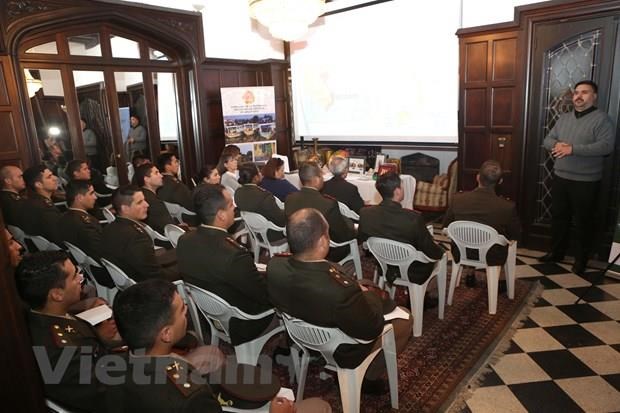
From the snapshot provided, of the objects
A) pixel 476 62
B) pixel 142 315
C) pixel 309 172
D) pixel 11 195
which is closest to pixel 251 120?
pixel 309 172

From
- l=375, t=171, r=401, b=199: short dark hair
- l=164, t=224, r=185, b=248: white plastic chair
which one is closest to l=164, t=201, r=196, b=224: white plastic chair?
l=164, t=224, r=185, b=248: white plastic chair

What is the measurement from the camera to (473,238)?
3188 millimetres

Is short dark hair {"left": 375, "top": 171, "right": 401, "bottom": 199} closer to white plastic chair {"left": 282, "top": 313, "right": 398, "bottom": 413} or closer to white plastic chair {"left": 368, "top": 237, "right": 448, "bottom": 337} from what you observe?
white plastic chair {"left": 368, "top": 237, "right": 448, "bottom": 337}

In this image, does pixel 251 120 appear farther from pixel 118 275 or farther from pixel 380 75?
pixel 118 275

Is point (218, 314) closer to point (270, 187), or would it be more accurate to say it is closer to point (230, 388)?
point (230, 388)

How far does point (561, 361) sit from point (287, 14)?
4.26m

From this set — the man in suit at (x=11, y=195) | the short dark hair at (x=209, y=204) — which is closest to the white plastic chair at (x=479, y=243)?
the short dark hair at (x=209, y=204)

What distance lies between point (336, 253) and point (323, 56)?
4.13 meters

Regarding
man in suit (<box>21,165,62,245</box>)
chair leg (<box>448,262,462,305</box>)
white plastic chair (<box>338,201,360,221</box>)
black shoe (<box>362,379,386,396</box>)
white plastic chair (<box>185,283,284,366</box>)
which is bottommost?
black shoe (<box>362,379,386,396</box>)

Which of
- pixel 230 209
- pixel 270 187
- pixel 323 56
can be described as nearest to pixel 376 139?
pixel 323 56

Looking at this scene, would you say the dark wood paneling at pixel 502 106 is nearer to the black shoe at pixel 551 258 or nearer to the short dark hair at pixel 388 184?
the black shoe at pixel 551 258

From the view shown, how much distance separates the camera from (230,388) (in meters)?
1.51

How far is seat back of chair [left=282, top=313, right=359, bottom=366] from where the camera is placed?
1.87 metres

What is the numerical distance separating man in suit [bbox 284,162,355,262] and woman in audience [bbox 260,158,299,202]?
3.09 ft
